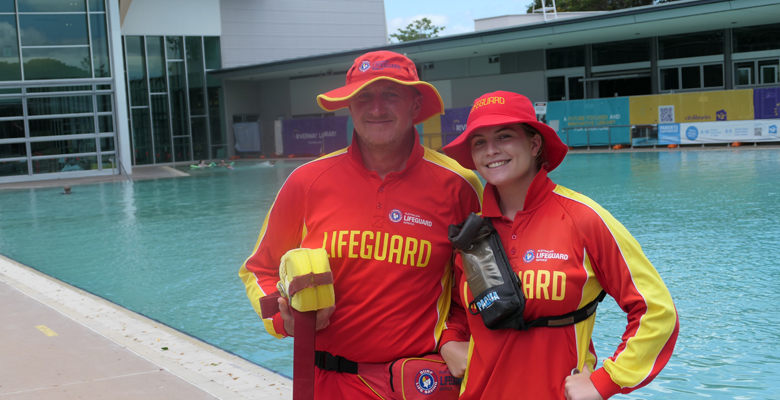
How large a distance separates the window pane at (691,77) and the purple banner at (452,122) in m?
10.3

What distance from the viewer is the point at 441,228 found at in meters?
2.50

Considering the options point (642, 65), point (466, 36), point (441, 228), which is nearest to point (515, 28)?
point (466, 36)

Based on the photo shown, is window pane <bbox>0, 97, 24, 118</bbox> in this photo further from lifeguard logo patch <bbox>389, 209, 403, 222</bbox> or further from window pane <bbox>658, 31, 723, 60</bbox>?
lifeguard logo patch <bbox>389, 209, 403, 222</bbox>

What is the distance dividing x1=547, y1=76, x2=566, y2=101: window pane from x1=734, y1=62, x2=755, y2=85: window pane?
7888mm

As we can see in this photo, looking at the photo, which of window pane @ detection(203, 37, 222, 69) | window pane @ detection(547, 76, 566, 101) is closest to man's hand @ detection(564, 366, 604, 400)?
window pane @ detection(547, 76, 566, 101)

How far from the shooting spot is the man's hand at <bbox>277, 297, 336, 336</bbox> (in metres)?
2.33

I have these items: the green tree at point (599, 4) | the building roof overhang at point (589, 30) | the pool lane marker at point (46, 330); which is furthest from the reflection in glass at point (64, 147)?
the green tree at point (599, 4)

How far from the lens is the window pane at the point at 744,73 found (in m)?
30.6

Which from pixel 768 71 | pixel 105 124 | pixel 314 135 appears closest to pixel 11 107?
pixel 105 124

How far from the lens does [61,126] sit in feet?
95.8

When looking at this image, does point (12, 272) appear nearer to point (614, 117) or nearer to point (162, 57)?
point (614, 117)

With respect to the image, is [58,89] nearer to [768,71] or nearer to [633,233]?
[633,233]

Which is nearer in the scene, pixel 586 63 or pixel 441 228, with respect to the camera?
pixel 441 228

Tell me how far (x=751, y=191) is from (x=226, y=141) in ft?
114
